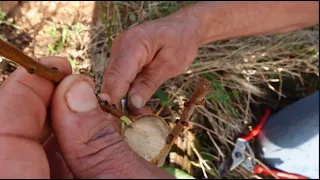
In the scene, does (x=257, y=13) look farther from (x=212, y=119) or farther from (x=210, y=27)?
(x=212, y=119)

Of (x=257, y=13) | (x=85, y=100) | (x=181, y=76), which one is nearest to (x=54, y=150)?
(x=85, y=100)

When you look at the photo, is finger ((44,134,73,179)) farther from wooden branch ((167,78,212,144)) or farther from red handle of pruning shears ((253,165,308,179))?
red handle of pruning shears ((253,165,308,179))

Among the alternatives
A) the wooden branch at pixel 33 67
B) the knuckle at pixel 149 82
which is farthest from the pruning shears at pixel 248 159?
the wooden branch at pixel 33 67

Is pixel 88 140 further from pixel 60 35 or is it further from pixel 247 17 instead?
pixel 247 17

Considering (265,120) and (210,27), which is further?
(265,120)

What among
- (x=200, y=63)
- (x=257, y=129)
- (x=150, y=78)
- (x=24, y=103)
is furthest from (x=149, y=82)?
(x=257, y=129)

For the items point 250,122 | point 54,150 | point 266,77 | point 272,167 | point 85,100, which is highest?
point 85,100

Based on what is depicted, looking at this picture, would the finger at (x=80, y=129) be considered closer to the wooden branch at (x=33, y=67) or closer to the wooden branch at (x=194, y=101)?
the wooden branch at (x=33, y=67)

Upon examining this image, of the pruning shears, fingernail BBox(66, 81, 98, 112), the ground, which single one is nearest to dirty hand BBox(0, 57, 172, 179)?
fingernail BBox(66, 81, 98, 112)
